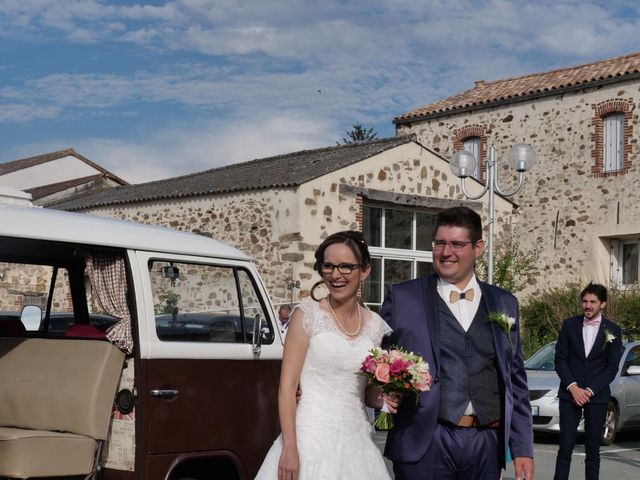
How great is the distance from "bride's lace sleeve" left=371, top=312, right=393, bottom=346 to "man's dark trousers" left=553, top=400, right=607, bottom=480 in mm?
3998

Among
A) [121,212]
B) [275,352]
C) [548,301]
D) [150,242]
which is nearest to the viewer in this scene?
[150,242]

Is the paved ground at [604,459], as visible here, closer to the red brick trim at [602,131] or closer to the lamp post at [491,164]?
the lamp post at [491,164]

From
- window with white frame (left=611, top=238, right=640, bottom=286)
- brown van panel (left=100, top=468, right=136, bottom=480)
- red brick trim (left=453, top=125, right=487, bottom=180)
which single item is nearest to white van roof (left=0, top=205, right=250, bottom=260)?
brown van panel (left=100, top=468, right=136, bottom=480)

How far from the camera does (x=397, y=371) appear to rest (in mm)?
4336

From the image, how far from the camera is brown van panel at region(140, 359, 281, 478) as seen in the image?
5.56m

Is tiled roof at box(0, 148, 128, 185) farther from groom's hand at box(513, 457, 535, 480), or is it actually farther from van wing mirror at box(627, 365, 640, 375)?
groom's hand at box(513, 457, 535, 480)

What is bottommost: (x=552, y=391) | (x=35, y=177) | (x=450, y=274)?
(x=552, y=391)

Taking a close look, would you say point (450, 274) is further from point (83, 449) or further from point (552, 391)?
point (552, 391)

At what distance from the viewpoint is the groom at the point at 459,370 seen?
4473 millimetres

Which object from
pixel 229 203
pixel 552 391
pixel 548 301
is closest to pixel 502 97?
pixel 548 301

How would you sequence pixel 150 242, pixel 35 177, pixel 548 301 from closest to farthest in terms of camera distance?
pixel 150 242 → pixel 548 301 → pixel 35 177

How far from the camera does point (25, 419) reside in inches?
234

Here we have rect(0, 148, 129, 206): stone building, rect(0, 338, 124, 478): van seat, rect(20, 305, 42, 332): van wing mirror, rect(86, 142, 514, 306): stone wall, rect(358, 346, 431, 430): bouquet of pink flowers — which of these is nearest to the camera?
rect(358, 346, 431, 430): bouquet of pink flowers

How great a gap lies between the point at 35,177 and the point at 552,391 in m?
35.6
